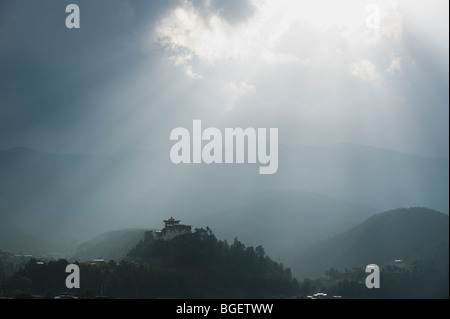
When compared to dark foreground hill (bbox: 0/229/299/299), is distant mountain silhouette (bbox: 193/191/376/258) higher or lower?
higher

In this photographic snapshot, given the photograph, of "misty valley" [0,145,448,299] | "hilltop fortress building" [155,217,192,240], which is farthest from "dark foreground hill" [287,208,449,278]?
"hilltop fortress building" [155,217,192,240]

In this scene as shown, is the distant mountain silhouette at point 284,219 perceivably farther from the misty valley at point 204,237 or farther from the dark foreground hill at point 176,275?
the dark foreground hill at point 176,275

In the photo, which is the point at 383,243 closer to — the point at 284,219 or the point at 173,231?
the point at 284,219

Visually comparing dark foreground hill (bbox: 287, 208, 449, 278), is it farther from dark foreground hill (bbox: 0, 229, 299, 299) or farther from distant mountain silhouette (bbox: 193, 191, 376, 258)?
dark foreground hill (bbox: 0, 229, 299, 299)

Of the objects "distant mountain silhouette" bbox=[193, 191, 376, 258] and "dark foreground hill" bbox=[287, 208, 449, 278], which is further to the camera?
"distant mountain silhouette" bbox=[193, 191, 376, 258]

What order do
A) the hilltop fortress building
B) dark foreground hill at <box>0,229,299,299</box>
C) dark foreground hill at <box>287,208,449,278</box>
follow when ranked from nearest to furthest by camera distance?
1. dark foreground hill at <box>0,229,299,299</box>
2. the hilltop fortress building
3. dark foreground hill at <box>287,208,449,278</box>

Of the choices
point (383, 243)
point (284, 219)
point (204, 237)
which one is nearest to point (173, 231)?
point (204, 237)
